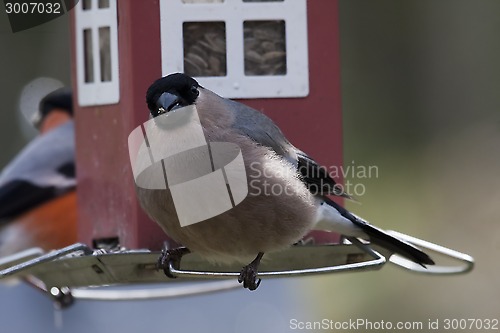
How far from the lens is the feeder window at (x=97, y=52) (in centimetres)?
449

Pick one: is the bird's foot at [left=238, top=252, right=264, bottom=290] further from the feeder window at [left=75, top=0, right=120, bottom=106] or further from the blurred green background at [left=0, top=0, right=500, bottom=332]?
the blurred green background at [left=0, top=0, right=500, bottom=332]

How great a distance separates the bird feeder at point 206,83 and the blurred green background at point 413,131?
126cm

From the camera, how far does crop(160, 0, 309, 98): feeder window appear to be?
4.29 m

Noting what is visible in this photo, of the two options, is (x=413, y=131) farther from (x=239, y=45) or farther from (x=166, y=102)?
(x=166, y=102)

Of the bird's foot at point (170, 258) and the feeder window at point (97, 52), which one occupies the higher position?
the feeder window at point (97, 52)

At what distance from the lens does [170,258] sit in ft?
13.3

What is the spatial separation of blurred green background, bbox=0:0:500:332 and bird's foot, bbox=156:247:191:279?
1415mm

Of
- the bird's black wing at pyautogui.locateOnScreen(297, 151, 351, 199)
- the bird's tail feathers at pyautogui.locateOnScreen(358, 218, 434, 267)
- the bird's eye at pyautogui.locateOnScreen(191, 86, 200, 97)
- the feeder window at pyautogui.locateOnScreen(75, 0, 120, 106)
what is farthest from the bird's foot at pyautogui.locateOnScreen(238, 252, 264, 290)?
the feeder window at pyautogui.locateOnScreen(75, 0, 120, 106)

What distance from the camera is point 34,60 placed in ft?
29.3

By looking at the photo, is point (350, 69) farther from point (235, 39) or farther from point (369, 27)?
point (235, 39)

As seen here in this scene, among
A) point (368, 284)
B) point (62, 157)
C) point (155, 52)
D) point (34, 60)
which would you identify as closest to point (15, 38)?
point (34, 60)

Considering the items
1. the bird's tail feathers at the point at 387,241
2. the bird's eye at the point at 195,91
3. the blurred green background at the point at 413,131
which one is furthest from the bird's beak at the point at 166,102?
the blurred green background at the point at 413,131

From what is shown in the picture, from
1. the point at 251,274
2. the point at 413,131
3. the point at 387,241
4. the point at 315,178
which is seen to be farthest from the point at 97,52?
the point at 413,131

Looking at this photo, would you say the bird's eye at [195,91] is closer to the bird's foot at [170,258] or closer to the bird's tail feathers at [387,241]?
the bird's foot at [170,258]
